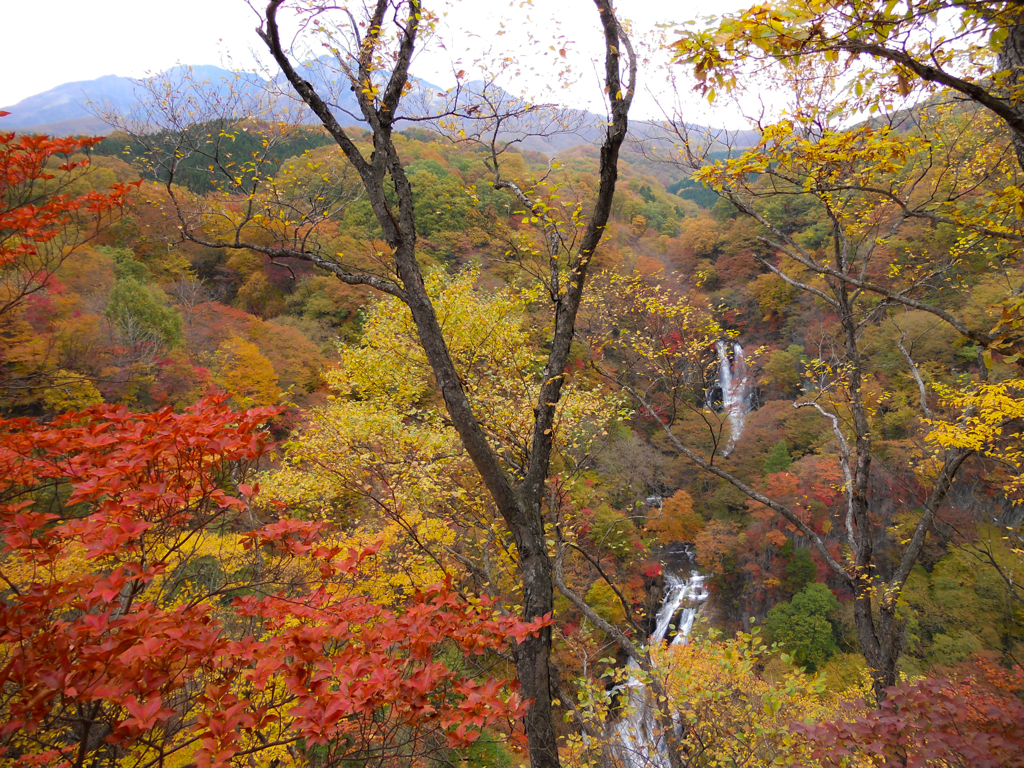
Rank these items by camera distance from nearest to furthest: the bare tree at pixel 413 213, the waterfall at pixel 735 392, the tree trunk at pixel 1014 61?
the tree trunk at pixel 1014 61, the bare tree at pixel 413 213, the waterfall at pixel 735 392

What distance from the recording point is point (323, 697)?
1.98 meters

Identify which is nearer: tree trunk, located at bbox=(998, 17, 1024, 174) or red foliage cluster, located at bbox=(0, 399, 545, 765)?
red foliage cluster, located at bbox=(0, 399, 545, 765)

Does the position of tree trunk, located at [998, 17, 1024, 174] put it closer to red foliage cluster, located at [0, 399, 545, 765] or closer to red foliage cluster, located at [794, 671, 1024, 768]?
red foliage cluster, located at [794, 671, 1024, 768]

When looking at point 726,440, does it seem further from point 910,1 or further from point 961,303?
point 910,1

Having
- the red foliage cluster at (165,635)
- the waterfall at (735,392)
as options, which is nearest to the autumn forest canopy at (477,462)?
the red foliage cluster at (165,635)

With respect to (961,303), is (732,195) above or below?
above

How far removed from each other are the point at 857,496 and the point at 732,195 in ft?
12.4

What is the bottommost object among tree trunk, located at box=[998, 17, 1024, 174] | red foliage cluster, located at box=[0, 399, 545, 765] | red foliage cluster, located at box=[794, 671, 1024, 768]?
red foliage cluster, located at box=[794, 671, 1024, 768]

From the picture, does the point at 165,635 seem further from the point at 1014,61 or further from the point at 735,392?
the point at 735,392

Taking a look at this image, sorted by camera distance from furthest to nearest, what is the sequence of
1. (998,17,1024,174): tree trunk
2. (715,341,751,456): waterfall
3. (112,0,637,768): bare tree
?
(715,341,751,456): waterfall, (112,0,637,768): bare tree, (998,17,1024,174): tree trunk

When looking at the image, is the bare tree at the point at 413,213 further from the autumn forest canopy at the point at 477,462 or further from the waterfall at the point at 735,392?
the waterfall at the point at 735,392

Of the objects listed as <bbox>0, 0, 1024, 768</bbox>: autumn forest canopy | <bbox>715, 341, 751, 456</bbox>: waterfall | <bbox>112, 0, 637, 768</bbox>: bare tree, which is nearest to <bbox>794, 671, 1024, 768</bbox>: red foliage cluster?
<bbox>0, 0, 1024, 768</bbox>: autumn forest canopy

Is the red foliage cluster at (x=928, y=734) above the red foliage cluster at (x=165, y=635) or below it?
below

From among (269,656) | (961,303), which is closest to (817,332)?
(961,303)
